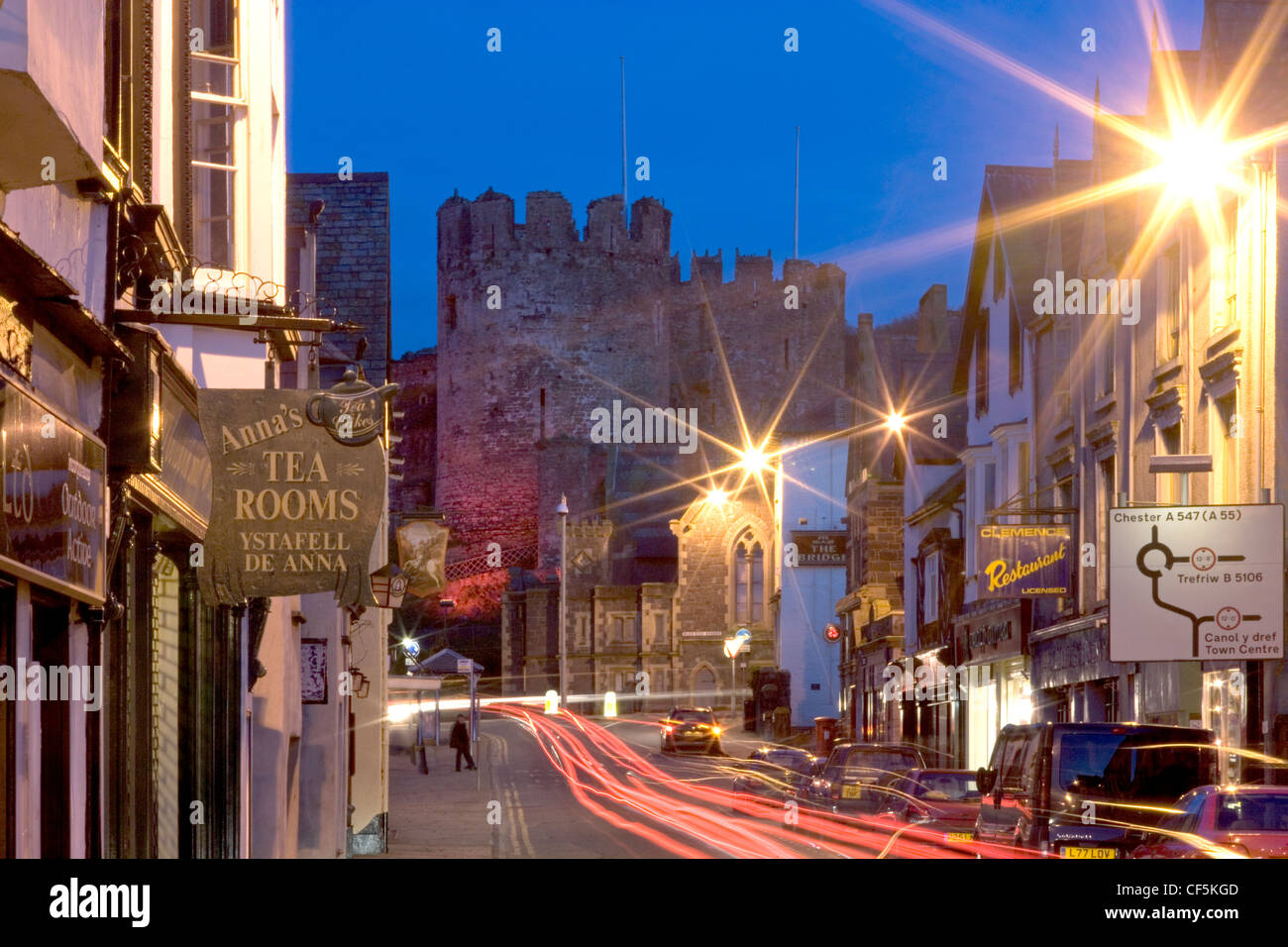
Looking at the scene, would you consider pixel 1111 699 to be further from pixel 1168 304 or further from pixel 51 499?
pixel 51 499

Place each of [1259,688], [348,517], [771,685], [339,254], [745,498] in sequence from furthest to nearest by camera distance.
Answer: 1. [745,498]
2. [771,685]
3. [339,254]
4. [1259,688]
5. [348,517]

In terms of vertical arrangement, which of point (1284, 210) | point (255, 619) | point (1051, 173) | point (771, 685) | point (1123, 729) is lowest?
point (771, 685)

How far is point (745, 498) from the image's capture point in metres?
87.2

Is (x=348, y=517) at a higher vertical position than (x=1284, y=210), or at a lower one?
lower

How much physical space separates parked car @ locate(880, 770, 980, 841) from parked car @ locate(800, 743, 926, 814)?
5.13 feet

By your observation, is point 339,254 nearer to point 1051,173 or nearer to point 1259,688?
point 1259,688

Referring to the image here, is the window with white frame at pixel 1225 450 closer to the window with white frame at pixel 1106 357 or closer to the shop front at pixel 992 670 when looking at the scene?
the window with white frame at pixel 1106 357

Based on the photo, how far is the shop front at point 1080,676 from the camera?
29.9 m

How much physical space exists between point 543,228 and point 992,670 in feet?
210

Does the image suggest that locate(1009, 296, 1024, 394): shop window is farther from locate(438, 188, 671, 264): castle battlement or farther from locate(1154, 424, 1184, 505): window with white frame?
locate(438, 188, 671, 264): castle battlement

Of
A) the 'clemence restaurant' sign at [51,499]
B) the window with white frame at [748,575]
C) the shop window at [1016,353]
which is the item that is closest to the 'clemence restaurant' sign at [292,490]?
the 'clemence restaurant' sign at [51,499]

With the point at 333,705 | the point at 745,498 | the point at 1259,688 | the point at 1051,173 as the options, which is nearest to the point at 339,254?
the point at 333,705

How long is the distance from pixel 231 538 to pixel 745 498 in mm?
76106

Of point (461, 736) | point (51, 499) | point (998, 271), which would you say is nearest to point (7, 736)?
point (51, 499)
